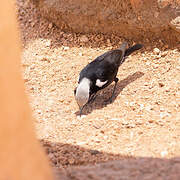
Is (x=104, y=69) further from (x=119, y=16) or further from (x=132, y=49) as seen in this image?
(x=119, y=16)

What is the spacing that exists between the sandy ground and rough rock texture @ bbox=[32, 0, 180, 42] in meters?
0.18

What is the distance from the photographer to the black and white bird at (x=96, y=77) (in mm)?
5402

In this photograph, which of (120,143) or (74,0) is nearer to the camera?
(120,143)

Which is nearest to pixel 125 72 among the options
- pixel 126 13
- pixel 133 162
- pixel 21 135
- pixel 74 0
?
pixel 126 13

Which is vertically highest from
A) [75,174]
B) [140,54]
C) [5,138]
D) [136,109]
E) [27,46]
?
[27,46]

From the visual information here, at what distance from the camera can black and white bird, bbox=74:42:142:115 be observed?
5.40 m

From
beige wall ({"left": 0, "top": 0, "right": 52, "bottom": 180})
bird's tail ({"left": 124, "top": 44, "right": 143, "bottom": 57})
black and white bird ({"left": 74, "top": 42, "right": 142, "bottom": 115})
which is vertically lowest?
beige wall ({"left": 0, "top": 0, "right": 52, "bottom": 180})

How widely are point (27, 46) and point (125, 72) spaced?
86.3 inches

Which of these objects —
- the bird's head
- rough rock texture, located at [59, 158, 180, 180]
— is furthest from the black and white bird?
rough rock texture, located at [59, 158, 180, 180]

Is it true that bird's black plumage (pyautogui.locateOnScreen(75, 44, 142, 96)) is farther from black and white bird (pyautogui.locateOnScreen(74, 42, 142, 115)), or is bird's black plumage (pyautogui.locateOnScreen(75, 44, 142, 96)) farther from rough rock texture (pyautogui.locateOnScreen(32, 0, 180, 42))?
rough rock texture (pyautogui.locateOnScreen(32, 0, 180, 42))

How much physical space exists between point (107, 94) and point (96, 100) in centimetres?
27

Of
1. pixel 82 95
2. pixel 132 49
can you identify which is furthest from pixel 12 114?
pixel 132 49

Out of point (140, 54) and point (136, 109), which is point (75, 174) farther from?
point (140, 54)

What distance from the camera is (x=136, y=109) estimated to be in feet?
16.9
